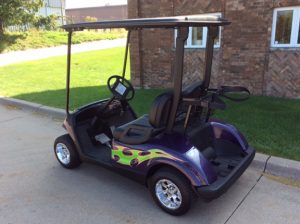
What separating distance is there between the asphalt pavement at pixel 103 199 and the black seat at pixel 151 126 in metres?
0.64

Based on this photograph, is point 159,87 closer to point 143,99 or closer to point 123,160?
point 143,99

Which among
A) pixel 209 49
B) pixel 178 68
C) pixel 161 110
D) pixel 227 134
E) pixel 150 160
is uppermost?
pixel 209 49

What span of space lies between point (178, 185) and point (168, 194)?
0.22 m

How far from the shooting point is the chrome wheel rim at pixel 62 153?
3.92 meters

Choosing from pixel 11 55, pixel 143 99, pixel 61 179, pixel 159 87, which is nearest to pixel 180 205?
pixel 61 179

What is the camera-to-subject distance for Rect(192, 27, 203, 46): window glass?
7.16 meters

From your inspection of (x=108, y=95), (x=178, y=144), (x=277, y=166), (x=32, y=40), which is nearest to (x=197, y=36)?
(x=108, y=95)

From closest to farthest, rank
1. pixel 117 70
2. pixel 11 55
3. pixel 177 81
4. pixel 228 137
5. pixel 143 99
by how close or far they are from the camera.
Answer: pixel 177 81 < pixel 228 137 < pixel 143 99 < pixel 117 70 < pixel 11 55

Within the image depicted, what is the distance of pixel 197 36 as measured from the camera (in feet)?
23.8

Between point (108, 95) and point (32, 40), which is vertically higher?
point (32, 40)

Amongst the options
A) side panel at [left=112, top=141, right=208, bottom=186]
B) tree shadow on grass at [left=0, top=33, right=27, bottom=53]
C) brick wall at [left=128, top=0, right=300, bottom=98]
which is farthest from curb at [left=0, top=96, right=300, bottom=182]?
tree shadow on grass at [left=0, top=33, right=27, bottom=53]

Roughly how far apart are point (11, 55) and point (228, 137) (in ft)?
49.3

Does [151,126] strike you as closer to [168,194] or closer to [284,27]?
[168,194]

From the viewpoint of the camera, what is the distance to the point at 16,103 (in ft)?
23.2
